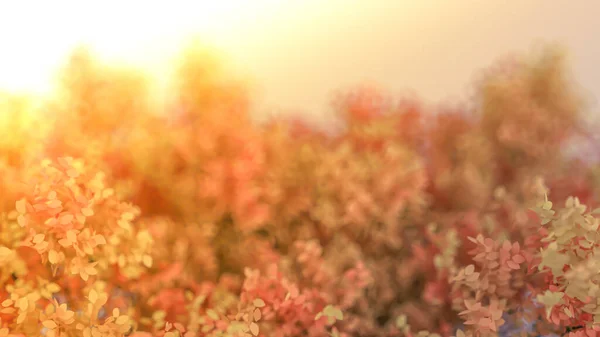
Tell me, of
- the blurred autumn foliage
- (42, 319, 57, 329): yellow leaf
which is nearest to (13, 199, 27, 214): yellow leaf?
the blurred autumn foliage

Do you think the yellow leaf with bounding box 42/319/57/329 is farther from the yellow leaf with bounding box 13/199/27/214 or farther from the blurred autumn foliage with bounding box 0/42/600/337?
the yellow leaf with bounding box 13/199/27/214

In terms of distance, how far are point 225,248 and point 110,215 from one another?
105 cm

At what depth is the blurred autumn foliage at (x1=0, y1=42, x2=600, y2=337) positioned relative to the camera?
4.39 feet

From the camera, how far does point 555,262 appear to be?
47.1 inches

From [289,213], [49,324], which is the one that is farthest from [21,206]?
[289,213]

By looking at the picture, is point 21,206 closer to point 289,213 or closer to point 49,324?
point 49,324

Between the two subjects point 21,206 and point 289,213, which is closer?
point 21,206

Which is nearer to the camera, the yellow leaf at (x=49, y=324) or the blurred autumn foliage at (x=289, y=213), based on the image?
the yellow leaf at (x=49, y=324)

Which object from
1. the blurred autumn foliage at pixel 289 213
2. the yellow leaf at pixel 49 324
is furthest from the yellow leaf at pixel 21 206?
the yellow leaf at pixel 49 324

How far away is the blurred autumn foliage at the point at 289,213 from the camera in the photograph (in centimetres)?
134

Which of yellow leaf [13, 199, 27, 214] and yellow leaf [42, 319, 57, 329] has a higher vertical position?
yellow leaf [13, 199, 27, 214]

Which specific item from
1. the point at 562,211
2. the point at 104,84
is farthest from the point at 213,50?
the point at 562,211

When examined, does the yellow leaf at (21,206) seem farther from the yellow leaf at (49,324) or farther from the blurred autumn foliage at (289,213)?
the yellow leaf at (49,324)

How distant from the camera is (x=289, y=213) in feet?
8.05
